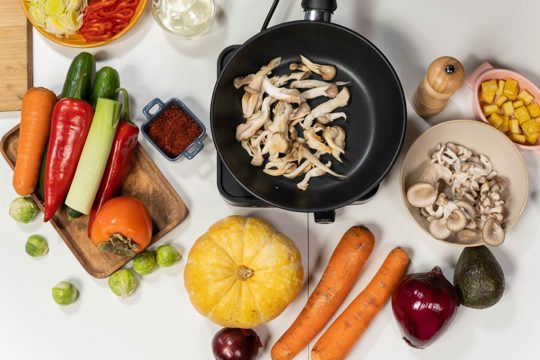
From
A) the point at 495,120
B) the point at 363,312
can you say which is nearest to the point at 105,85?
the point at 363,312

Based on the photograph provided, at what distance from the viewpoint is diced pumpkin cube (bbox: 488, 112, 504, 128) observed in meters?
1.27

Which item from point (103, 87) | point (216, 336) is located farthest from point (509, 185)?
point (103, 87)

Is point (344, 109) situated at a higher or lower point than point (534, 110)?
lower

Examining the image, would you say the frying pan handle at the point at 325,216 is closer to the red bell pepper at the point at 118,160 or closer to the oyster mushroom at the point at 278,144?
the oyster mushroom at the point at 278,144

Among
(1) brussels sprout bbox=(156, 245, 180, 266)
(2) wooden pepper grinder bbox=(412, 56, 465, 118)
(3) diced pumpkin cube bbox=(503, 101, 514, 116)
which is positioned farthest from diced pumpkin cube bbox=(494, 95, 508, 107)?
(1) brussels sprout bbox=(156, 245, 180, 266)

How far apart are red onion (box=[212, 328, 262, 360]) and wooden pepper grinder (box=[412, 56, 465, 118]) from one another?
0.66 metres

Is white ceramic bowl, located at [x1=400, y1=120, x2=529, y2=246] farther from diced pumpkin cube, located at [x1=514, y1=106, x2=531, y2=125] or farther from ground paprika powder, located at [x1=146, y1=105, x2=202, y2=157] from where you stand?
ground paprika powder, located at [x1=146, y1=105, x2=202, y2=157]

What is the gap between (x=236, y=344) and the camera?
49.3 inches

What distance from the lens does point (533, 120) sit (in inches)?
49.6

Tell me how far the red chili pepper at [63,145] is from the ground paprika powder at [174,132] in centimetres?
15

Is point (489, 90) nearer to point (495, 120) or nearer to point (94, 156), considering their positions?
point (495, 120)

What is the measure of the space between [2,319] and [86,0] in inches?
31.0

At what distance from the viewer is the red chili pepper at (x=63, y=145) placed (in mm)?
1258

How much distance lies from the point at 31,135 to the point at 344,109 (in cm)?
73
